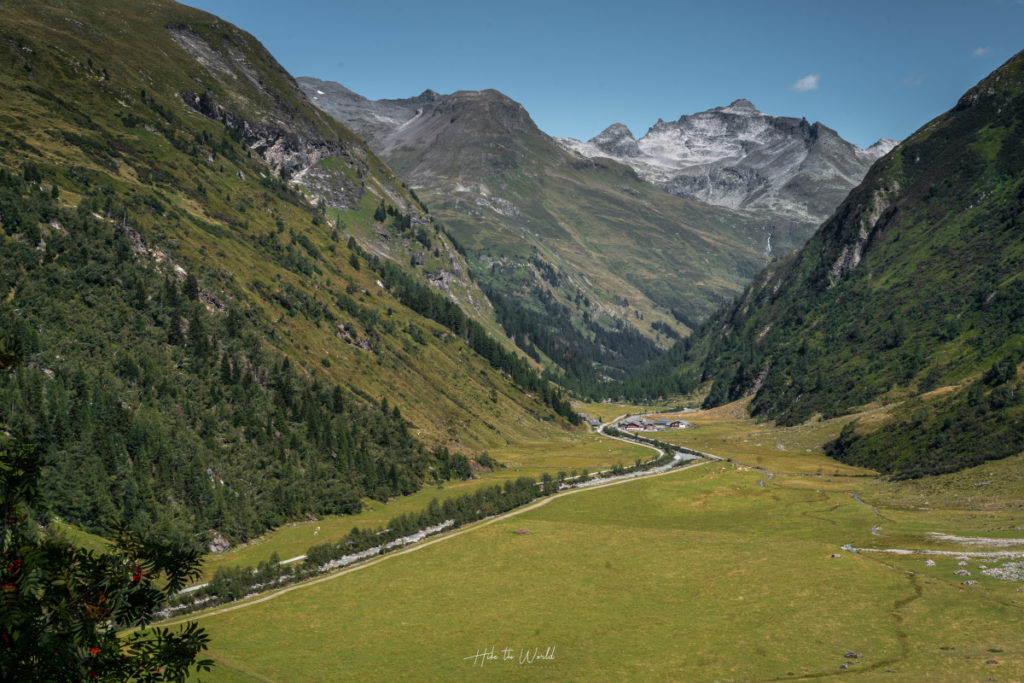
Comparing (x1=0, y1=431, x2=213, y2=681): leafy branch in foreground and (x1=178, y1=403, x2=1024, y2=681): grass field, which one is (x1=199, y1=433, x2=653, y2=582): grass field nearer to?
(x1=178, y1=403, x2=1024, y2=681): grass field

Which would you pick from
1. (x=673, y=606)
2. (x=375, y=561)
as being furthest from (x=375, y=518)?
(x=673, y=606)

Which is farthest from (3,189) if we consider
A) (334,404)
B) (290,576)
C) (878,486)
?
(878,486)

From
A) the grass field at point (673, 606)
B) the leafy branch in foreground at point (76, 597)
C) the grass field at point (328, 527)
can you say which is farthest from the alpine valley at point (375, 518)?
the grass field at point (328, 527)

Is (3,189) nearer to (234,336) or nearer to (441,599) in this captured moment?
(234,336)

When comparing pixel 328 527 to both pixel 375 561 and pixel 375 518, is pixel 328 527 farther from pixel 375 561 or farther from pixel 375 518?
pixel 375 561

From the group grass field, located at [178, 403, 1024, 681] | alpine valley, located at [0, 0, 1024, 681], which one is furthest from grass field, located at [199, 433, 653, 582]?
grass field, located at [178, 403, 1024, 681]

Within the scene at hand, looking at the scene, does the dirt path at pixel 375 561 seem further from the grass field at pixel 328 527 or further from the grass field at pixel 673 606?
the grass field at pixel 328 527
